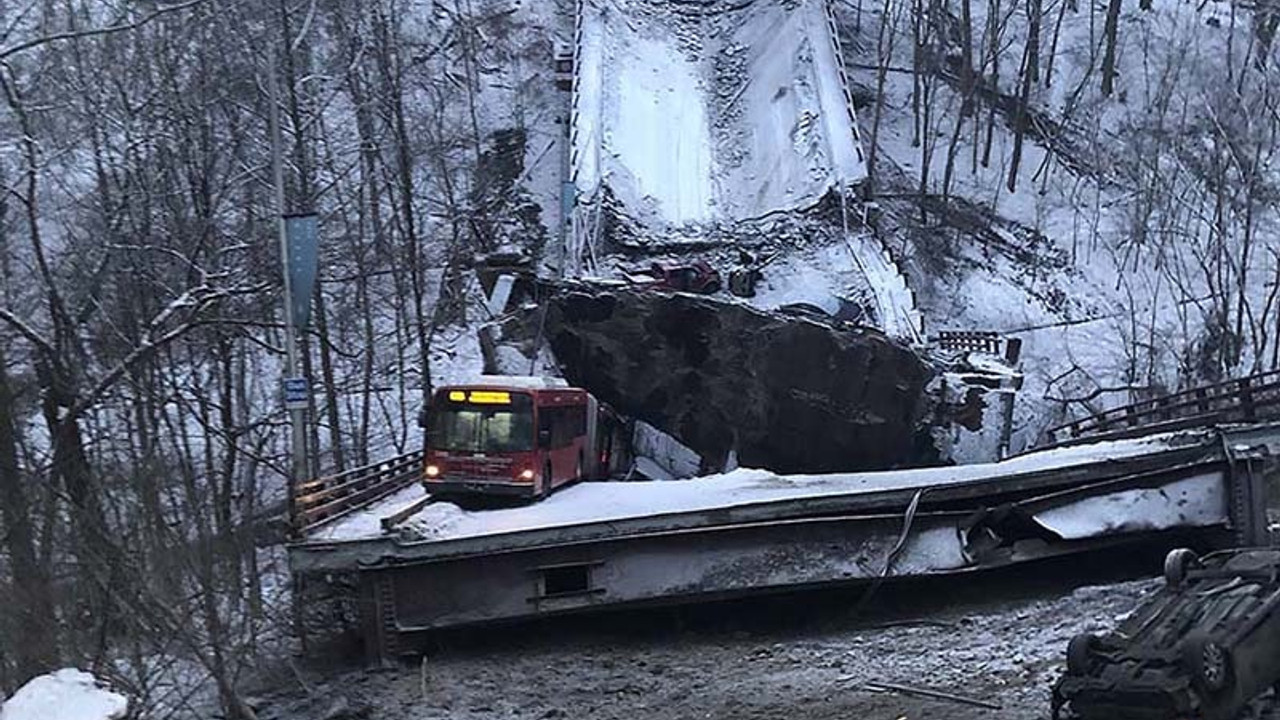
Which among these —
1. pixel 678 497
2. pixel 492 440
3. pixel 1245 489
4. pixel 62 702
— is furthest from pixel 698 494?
pixel 62 702

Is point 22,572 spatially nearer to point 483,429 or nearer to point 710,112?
point 483,429

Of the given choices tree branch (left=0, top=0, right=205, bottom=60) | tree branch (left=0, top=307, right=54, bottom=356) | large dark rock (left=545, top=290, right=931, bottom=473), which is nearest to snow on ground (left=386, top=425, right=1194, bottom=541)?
tree branch (left=0, top=307, right=54, bottom=356)

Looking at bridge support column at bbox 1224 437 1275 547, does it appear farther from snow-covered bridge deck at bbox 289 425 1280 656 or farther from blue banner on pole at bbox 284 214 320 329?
blue banner on pole at bbox 284 214 320 329

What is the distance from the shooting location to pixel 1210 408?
2256 centimetres

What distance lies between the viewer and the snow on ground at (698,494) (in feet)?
55.7

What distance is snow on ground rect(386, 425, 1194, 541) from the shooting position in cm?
1697

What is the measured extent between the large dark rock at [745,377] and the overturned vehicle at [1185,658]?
14748mm

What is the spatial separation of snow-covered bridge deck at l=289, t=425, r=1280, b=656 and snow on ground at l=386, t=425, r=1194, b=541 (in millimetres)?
64

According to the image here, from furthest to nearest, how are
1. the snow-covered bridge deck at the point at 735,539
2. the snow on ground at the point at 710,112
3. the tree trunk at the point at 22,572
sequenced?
the snow on ground at the point at 710,112 < the snow-covered bridge deck at the point at 735,539 < the tree trunk at the point at 22,572

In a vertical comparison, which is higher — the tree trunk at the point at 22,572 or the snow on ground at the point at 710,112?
the snow on ground at the point at 710,112

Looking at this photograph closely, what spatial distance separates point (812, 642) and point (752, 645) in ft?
2.38

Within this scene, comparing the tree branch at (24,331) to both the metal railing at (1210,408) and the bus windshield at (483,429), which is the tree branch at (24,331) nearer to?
the bus windshield at (483,429)

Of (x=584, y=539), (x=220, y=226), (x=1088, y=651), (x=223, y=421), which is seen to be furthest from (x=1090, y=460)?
(x=220, y=226)

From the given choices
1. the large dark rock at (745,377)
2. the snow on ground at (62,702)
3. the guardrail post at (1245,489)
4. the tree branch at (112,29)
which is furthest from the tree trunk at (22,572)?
the guardrail post at (1245,489)
